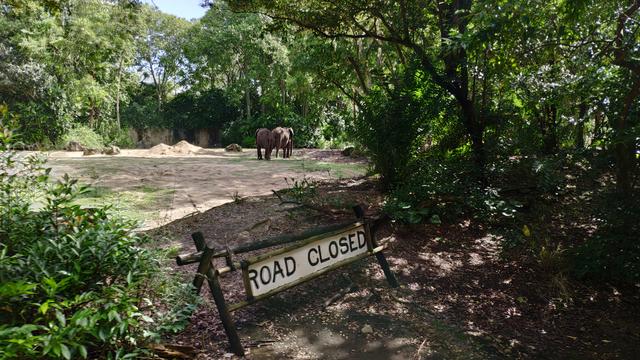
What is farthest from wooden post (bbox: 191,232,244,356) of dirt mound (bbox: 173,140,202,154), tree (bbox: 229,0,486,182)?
dirt mound (bbox: 173,140,202,154)

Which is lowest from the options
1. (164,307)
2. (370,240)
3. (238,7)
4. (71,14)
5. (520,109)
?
(164,307)

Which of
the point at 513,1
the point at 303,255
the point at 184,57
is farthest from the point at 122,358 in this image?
the point at 184,57

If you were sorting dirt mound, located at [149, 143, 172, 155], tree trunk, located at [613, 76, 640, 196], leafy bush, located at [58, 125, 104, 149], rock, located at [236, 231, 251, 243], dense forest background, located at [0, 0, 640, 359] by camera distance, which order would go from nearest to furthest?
dense forest background, located at [0, 0, 640, 359], tree trunk, located at [613, 76, 640, 196], rock, located at [236, 231, 251, 243], dirt mound, located at [149, 143, 172, 155], leafy bush, located at [58, 125, 104, 149]

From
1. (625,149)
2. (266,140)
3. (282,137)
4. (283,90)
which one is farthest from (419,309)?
(283,90)

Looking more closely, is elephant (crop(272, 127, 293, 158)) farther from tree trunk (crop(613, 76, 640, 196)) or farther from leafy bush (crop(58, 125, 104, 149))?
tree trunk (crop(613, 76, 640, 196))

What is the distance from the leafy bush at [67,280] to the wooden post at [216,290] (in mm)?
220

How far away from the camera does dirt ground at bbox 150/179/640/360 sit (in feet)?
9.75

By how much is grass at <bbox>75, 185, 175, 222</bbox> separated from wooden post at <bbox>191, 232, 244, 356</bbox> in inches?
116

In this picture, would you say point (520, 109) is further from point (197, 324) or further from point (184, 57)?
point (184, 57)

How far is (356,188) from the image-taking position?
21.7 feet

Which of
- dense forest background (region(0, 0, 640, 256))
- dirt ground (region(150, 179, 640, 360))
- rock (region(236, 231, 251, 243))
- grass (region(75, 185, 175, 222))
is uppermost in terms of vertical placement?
dense forest background (region(0, 0, 640, 256))

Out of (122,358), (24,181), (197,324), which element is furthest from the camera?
(197,324)

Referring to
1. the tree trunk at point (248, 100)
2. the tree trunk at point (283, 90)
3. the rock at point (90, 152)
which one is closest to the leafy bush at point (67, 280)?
the rock at point (90, 152)

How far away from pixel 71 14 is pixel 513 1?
1844 cm
